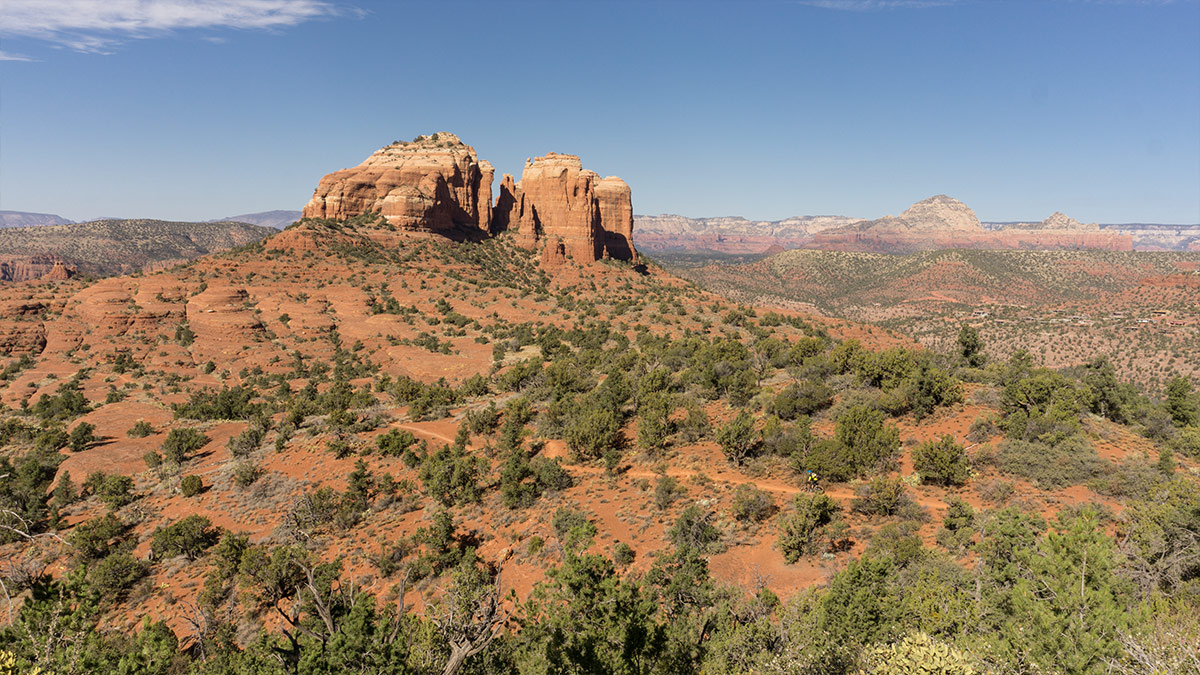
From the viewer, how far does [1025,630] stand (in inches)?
453

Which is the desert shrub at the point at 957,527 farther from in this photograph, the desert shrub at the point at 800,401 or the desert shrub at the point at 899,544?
the desert shrub at the point at 800,401

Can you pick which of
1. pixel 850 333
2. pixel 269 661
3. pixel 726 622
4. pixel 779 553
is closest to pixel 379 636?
pixel 269 661

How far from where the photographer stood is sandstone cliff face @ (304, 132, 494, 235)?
84312 mm

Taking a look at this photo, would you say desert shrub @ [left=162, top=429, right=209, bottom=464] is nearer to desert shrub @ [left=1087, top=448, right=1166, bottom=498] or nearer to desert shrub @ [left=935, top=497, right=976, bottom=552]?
desert shrub @ [left=935, top=497, right=976, bottom=552]

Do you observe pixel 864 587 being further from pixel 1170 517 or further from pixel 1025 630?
pixel 1170 517

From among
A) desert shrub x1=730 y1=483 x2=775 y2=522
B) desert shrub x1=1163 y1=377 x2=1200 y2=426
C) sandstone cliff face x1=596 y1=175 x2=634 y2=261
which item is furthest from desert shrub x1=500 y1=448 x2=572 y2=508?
sandstone cliff face x1=596 y1=175 x2=634 y2=261

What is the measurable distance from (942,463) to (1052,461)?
4.36 metres

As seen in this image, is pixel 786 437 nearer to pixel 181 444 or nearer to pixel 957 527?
pixel 957 527

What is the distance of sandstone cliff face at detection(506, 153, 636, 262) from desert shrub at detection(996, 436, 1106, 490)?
77.5m

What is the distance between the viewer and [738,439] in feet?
81.3

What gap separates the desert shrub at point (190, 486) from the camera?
25812mm

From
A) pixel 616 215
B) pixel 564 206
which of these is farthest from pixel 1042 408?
pixel 616 215

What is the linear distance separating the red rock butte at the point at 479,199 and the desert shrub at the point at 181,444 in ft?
188

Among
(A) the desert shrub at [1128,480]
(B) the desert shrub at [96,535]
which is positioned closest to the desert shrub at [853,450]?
(A) the desert shrub at [1128,480]
